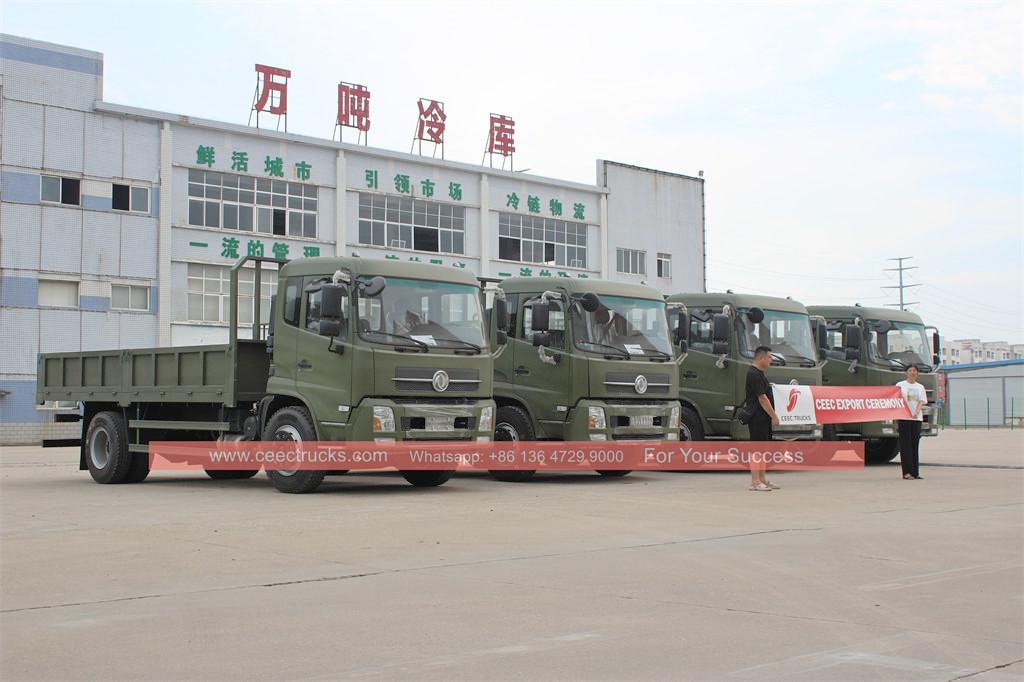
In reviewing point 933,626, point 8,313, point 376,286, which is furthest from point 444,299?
point 8,313

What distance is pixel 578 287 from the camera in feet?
52.3

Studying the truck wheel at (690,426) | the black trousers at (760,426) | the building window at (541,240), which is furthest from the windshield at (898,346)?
the building window at (541,240)

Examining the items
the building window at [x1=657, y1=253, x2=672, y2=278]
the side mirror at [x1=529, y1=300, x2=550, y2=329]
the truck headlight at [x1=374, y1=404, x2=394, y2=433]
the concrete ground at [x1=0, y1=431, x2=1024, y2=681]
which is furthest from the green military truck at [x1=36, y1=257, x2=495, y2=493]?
the building window at [x1=657, y1=253, x2=672, y2=278]

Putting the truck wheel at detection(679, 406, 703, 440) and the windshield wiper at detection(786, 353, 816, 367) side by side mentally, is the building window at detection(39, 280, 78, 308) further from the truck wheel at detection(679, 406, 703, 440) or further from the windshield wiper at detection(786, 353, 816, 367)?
the windshield wiper at detection(786, 353, 816, 367)

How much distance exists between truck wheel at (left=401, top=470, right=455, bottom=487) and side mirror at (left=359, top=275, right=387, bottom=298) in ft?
9.34

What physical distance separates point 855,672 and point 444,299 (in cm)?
949

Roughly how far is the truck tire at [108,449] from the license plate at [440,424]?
16.6ft

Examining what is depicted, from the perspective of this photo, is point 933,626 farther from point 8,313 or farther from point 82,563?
point 8,313

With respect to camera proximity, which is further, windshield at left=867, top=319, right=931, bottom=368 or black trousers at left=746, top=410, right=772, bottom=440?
windshield at left=867, top=319, right=931, bottom=368

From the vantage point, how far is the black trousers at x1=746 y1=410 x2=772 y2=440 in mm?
Result: 14492

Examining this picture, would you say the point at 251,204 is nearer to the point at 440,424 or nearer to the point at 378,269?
the point at 378,269

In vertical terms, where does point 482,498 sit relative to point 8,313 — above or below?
below

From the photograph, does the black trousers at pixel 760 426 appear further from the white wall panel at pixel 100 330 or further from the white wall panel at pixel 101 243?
the white wall panel at pixel 101 243

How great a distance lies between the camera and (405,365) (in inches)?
525
